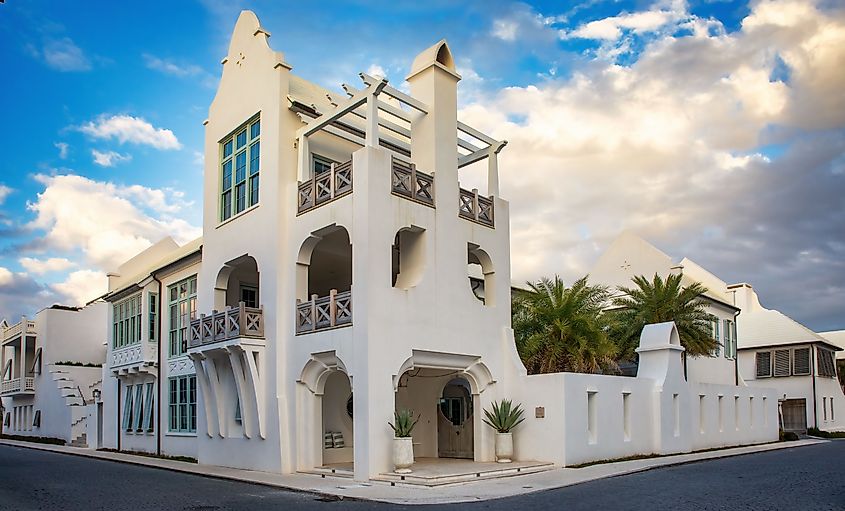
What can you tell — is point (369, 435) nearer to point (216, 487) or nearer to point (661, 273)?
point (216, 487)

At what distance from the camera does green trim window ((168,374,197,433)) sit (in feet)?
87.8

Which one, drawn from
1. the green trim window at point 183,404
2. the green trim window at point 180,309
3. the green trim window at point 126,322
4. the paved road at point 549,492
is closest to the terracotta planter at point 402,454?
the paved road at point 549,492

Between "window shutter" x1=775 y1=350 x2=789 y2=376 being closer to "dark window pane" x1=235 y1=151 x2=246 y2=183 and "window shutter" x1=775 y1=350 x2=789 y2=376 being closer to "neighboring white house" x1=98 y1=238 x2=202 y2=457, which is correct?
"neighboring white house" x1=98 y1=238 x2=202 y2=457

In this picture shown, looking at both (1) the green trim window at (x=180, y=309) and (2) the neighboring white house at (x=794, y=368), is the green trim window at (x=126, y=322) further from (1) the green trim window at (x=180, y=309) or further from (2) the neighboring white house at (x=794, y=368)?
(2) the neighboring white house at (x=794, y=368)

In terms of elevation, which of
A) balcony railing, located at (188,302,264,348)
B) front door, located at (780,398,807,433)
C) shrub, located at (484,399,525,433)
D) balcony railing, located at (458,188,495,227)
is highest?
balcony railing, located at (458,188,495,227)

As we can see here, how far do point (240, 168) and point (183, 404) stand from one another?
8903 millimetres

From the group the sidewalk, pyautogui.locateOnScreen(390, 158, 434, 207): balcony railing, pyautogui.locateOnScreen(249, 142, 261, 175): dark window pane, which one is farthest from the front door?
pyautogui.locateOnScreen(249, 142, 261, 175): dark window pane

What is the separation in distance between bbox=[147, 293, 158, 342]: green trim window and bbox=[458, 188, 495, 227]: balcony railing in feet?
45.3

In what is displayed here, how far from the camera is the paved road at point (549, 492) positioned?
1360 centimetres

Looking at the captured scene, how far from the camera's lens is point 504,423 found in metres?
21.0

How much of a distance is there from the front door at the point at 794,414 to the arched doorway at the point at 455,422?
25.7 metres

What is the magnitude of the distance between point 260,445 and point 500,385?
268 inches

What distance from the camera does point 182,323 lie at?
2809 cm

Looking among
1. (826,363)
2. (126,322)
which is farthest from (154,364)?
(826,363)
